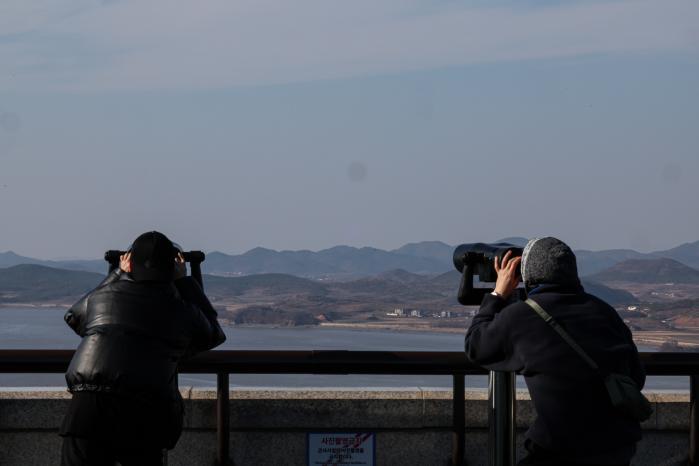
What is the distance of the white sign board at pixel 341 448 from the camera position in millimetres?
7383

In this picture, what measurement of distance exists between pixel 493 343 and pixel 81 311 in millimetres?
1939

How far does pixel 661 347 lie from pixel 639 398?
137m

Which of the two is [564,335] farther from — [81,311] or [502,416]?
[81,311]

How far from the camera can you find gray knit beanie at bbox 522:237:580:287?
4.57m

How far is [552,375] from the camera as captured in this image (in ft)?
14.6

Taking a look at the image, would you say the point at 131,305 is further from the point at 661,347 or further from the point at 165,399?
the point at 661,347

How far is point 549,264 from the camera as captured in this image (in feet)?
15.0

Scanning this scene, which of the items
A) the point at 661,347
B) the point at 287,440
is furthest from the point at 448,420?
the point at 661,347

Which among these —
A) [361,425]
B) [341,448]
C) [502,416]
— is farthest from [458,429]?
[502,416]

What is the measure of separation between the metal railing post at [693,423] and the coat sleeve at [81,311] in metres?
3.80

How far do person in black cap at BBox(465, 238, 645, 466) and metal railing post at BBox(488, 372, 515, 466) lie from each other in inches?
34.6

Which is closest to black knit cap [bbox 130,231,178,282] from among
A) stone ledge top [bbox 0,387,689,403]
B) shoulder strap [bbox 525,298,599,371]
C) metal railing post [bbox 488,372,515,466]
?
→ metal railing post [bbox 488,372,515,466]

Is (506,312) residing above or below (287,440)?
above

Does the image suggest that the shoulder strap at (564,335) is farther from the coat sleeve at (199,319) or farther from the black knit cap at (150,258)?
the black knit cap at (150,258)
